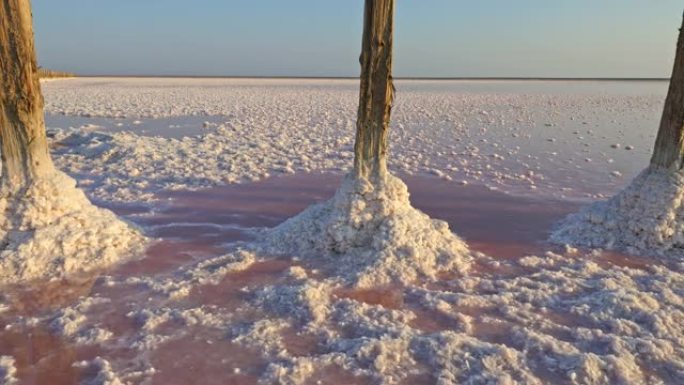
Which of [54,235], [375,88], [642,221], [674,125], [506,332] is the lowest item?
[506,332]

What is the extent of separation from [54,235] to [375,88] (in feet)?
11.5

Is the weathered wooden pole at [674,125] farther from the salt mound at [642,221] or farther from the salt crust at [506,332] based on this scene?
the salt crust at [506,332]

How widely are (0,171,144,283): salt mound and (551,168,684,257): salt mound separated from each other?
16.0 feet

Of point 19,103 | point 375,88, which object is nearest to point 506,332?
point 375,88

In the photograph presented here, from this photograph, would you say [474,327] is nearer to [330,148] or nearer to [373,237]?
[373,237]

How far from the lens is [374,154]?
5.19m

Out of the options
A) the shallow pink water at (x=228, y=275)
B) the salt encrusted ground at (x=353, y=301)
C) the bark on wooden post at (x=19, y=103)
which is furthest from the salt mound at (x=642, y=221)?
the bark on wooden post at (x=19, y=103)

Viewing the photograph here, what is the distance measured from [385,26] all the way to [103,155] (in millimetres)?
7307

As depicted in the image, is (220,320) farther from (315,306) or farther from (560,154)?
(560,154)

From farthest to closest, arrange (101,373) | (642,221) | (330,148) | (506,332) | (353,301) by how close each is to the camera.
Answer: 1. (330,148)
2. (642,221)
3. (353,301)
4. (506,332)
5. (101,373)

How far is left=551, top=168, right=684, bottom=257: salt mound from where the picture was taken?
201 inches

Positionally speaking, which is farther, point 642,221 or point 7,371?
point 642,221

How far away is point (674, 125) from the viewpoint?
5242 mm

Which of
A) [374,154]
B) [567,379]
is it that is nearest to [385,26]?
[374,154]
